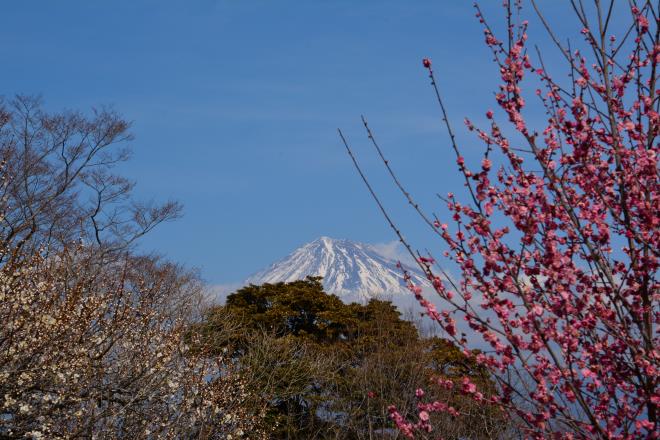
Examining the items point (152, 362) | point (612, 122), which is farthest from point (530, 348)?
point (152, 362)

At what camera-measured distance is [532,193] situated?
14.5ft

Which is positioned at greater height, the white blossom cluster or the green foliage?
the green foliage

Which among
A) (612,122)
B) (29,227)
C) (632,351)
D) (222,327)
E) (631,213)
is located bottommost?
(632,351)

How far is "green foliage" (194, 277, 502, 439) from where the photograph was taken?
19406mm

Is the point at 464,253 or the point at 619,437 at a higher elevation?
the point at 464,253

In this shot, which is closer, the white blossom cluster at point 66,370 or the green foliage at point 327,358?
the white blossom cluster at point 66,370

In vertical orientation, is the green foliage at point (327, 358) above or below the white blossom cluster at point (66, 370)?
above

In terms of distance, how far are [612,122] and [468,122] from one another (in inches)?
32.7

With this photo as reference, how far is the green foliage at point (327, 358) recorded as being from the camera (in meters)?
19.4

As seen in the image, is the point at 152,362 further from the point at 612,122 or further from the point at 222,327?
the point at 222,327

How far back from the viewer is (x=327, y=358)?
67.5 feet

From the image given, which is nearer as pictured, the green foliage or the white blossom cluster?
the white blossom cluster

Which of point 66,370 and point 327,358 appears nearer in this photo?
point 66,370

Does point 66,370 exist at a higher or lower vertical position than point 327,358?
lower
